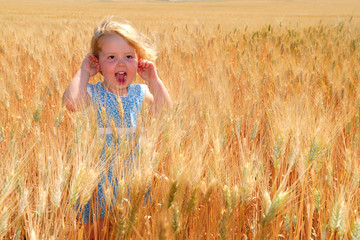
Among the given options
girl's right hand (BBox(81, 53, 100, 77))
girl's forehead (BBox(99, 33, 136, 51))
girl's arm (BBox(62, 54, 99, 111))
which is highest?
girl's forehead (BBox(99, 33, 136, 51))

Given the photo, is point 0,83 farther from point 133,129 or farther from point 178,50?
point 178,50

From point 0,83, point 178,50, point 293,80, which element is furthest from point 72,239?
point 178,50

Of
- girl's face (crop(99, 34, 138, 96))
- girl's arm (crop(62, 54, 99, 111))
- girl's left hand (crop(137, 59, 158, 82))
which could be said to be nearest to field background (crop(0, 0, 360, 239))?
girl's arm (crop(62, 54, 99, 111))

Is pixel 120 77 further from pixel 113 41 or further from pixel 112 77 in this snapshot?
pixel 113 41

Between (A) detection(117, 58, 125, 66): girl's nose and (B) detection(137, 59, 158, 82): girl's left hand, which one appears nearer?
(A) detection(117, 58, 125, 66): girl's nose

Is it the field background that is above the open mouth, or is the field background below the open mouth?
below

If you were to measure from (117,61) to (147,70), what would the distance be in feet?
0.92

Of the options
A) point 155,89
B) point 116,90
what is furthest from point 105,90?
point 155,89

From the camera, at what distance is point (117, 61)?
158 centimetres

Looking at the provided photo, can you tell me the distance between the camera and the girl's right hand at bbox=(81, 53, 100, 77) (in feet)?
5.56

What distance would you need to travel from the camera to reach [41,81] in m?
1.96

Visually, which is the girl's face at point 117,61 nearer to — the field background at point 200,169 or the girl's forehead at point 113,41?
the girl's forehead at point 113,41

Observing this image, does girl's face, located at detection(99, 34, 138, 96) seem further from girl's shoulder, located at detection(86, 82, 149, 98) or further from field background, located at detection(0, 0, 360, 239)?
field background, located at detection(0, 0, 360, 239)

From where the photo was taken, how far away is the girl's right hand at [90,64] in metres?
1.69
